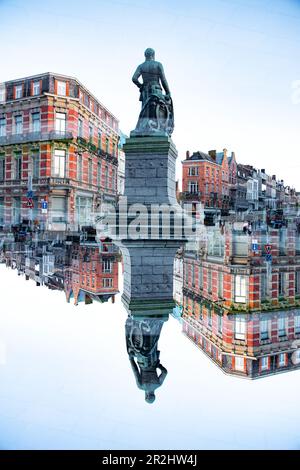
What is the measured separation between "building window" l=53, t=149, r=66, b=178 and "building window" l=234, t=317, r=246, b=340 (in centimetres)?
1143

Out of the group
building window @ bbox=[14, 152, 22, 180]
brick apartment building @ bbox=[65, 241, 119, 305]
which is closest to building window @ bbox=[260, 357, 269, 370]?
brick apartment building @ bbox=[65, 241, 119, 305]

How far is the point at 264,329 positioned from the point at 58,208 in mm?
11100

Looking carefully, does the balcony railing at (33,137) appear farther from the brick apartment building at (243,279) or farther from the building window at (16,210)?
the brick apartment building at (243,279)

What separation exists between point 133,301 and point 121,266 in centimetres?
141

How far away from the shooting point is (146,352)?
2.72 m

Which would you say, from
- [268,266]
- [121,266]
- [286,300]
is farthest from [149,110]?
[286,300]

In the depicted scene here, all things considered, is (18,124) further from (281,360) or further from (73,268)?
(281,360)

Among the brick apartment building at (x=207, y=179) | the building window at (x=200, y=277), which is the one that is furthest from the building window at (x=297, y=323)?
the brick apartment building at (x=207, y=179)

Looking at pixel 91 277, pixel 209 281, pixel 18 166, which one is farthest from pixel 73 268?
pixel 18 166

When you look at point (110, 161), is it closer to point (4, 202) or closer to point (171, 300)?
point (4, 202)

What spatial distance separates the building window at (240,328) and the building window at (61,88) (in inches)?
515

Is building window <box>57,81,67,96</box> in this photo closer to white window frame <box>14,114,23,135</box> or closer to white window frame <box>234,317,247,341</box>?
white window frame <box>14,114,23,135</box>

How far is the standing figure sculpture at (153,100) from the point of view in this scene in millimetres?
5906

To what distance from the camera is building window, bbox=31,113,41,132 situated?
534 inches
